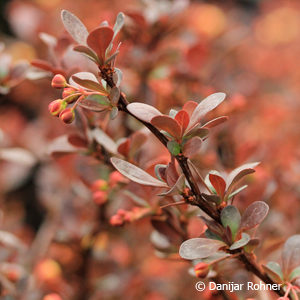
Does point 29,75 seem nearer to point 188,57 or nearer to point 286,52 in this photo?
point 188,57

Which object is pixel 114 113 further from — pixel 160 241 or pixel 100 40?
pixel 160 241

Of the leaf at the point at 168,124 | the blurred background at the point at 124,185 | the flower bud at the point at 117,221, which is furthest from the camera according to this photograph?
the blurred background at the point at 124,185

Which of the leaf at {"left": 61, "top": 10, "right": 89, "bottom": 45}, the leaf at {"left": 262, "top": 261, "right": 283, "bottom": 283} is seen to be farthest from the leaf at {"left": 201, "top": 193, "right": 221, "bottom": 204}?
the leaf at {"left": 61, "top": 10, "right": 89, "bottom": 45}

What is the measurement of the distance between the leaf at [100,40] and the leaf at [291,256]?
0.35 meters

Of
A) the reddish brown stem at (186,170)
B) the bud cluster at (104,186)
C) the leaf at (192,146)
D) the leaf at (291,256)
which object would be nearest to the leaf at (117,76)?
the reddish brown stem at (186,170)

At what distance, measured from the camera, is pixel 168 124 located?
49cm

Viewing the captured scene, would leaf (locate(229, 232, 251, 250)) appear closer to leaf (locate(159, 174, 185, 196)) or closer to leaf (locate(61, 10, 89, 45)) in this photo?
leaf (locate(159, 174, 185, 196))

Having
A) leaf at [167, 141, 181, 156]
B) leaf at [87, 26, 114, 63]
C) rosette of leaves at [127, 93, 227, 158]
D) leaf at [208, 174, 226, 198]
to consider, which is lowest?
leaf at [208, 174, 226, 198]

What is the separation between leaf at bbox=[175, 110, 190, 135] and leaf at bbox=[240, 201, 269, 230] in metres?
0.13

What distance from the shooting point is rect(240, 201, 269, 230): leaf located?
1.70ft

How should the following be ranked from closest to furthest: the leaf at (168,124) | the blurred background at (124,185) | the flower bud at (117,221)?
the leaf at (168,124) → the flower bud at (117,221) → the blurred background at (124,185)

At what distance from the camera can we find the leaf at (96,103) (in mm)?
518

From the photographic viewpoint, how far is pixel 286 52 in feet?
7.68

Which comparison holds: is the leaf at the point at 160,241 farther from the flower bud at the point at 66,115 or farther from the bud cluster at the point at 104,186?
the flower bud at the point at 66,115
